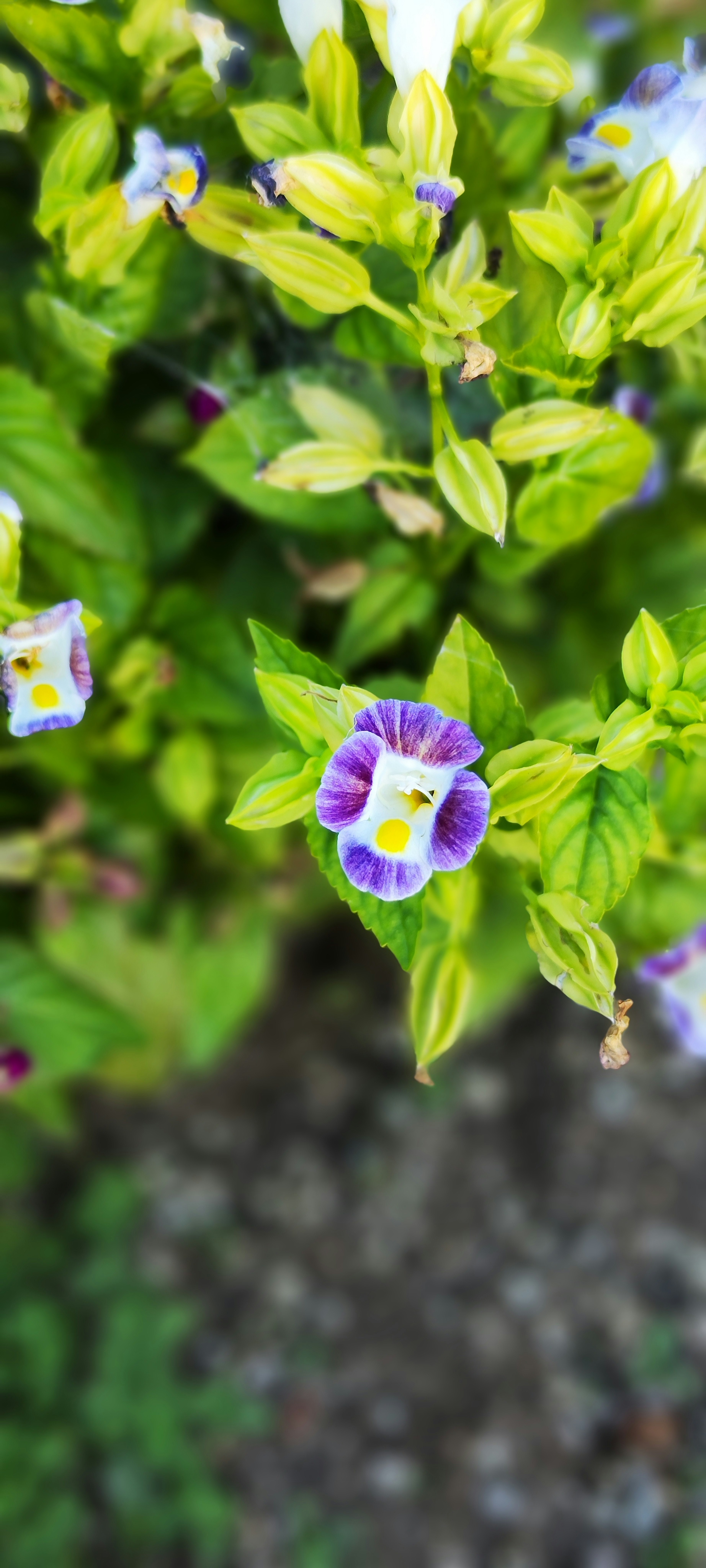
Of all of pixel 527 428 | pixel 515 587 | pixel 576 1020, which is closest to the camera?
pixel 527 428

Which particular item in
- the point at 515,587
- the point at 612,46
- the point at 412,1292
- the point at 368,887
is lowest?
the point at 412,1292

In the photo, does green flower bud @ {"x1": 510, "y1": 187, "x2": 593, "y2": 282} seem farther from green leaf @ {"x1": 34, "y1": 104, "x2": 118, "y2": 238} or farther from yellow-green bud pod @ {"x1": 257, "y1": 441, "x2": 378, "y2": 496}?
green leaf @ {"x1": 34, "y1": 104, "x2": 118, "y2": 238}

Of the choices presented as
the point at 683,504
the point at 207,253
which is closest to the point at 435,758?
the point at 207,253

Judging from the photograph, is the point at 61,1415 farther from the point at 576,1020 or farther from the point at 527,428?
the point at 527,428

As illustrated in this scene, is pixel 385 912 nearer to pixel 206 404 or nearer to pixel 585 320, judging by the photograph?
pixel 585 320

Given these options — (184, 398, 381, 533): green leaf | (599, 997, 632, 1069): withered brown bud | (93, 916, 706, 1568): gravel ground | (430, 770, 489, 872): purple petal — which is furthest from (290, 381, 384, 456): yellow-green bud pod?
(93, 916, 706, 1568): gravel ground

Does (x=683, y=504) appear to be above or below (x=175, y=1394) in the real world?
above
